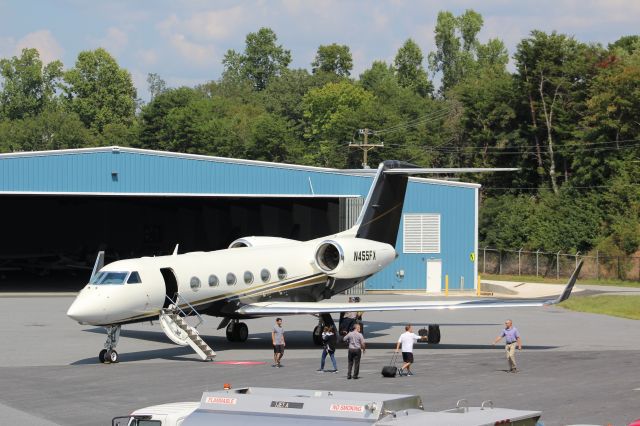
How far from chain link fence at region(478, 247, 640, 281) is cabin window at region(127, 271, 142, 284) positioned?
161 feet

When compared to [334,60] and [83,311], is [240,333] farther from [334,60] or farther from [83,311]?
[334,60]

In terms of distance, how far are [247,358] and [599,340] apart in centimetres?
1305

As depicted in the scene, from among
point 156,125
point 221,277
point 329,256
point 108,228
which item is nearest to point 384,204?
point 329,256

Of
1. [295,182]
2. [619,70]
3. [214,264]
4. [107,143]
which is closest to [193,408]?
[214,264]

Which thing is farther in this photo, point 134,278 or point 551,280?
point 551,280

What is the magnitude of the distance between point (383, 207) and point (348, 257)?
4.25m

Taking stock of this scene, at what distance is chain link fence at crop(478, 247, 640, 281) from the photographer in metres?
73.0

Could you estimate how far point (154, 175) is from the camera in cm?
5281

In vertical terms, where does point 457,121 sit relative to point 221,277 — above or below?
above

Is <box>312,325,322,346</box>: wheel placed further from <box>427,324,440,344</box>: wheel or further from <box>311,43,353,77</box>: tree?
<box>311,43,353,77</box>: tree

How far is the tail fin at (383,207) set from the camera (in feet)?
126

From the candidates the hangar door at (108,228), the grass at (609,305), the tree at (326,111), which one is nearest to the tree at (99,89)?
the tree at (326,111)

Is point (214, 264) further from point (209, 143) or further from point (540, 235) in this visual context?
point (209, 143)

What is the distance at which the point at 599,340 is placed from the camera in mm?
36156
